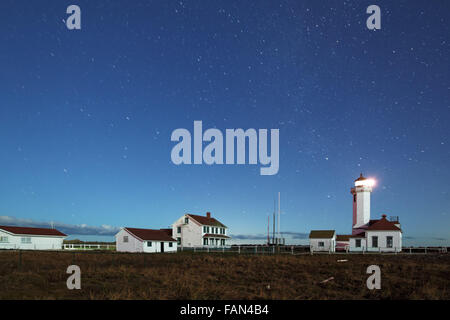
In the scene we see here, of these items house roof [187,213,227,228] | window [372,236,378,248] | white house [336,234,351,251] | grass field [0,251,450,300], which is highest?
grass field [0,251,450,300]

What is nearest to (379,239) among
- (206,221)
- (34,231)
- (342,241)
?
(342,241)

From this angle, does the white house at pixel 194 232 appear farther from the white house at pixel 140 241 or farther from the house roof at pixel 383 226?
the house roof at pixel 383 226

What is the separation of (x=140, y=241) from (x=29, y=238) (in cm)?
1913

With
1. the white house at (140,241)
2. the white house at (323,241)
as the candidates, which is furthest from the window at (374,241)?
the white house at (140,241)

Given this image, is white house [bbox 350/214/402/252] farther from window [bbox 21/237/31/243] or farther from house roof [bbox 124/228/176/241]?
window [bbox 21/237/31/243]

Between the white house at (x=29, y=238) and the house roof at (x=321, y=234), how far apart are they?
40.9 metres

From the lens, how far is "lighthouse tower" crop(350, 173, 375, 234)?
55050mm

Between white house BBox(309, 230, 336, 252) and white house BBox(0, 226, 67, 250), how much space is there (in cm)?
4079

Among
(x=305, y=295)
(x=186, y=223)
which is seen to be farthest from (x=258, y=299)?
(x=186, y=223)

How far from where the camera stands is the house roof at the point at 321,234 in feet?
178

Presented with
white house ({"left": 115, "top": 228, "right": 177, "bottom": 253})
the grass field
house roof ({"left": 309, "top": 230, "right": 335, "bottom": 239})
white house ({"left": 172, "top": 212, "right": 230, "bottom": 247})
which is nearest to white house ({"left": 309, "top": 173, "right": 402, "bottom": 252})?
house roof ({"left": 309, "top": 230, "right": 335, "bottom": 239})

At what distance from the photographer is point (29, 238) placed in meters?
56.0
